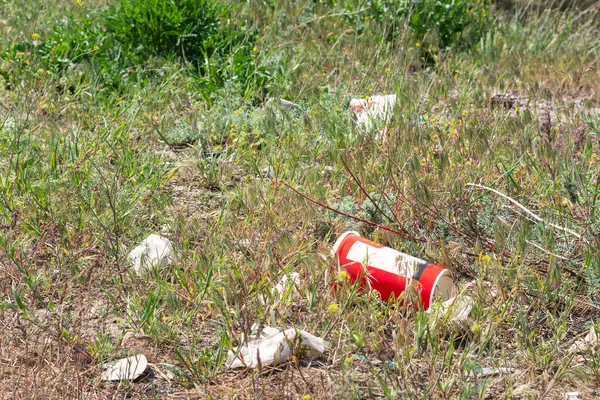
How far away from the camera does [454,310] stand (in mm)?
2912

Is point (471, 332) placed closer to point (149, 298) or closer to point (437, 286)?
point (437, 286)

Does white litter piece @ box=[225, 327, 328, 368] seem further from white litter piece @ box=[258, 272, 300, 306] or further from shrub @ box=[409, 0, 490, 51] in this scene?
shrub @ box=[409, 0, 490, 51]

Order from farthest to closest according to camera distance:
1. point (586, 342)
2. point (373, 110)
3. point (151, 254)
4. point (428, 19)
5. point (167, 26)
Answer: point (428, 19)
point (167, 26)
point (373, 110)
point (151, 254)
point (586, 342)

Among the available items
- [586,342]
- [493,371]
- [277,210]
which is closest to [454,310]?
[493,371]

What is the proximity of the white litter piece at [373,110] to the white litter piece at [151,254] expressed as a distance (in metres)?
1.27

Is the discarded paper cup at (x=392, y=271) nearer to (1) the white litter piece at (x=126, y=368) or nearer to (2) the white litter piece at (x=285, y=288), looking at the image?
(2) the white litter piece at (x=285, y=288)

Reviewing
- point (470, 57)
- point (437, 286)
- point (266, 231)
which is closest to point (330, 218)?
point (266, 231)

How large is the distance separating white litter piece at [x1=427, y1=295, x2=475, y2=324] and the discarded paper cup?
0.27 feet

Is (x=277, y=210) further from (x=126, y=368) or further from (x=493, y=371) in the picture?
(x=493, y=371)

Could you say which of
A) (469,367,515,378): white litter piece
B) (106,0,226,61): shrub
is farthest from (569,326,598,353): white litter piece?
(106,0,226,61): shrub

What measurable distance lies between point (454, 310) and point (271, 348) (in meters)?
0.65

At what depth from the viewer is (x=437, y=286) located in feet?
9.89

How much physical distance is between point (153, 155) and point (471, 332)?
6.41 feet

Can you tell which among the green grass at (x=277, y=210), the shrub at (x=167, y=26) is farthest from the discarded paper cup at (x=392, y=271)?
the shrub at (x=167, y=26)
